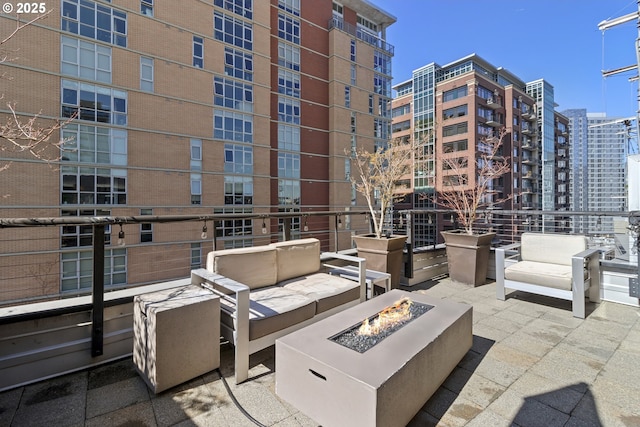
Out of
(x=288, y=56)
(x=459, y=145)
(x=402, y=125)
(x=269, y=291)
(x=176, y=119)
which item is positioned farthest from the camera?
(x=402, y=125)

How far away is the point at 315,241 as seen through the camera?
3.42m

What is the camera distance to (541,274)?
3477 mm

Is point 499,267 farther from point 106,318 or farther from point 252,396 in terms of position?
point 106,318

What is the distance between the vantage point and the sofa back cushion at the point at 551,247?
368 centimetres

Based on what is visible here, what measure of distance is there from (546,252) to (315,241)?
3068 millimetres

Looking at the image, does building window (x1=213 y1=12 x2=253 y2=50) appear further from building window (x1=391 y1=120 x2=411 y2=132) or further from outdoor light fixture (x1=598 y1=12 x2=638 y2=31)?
building window (x1=391 y1=120 x2=411 y2=132)

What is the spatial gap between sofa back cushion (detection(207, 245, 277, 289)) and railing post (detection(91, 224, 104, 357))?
31.4 inches

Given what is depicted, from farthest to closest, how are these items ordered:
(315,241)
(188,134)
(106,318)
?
1. (188,134)
2. (315,241)
3. (106,318)

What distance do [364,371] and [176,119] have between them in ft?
63.2

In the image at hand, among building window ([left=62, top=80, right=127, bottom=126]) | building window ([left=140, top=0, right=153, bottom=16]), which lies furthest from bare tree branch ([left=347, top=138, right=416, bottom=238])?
building window ([left=140, top=0, right=153, bottom=16])

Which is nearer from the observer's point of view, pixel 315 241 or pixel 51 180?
pixel 315 241

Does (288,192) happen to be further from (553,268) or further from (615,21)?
(553,268)

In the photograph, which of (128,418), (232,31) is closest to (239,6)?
(232,31)

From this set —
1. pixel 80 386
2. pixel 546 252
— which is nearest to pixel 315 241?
pixel 80 386
